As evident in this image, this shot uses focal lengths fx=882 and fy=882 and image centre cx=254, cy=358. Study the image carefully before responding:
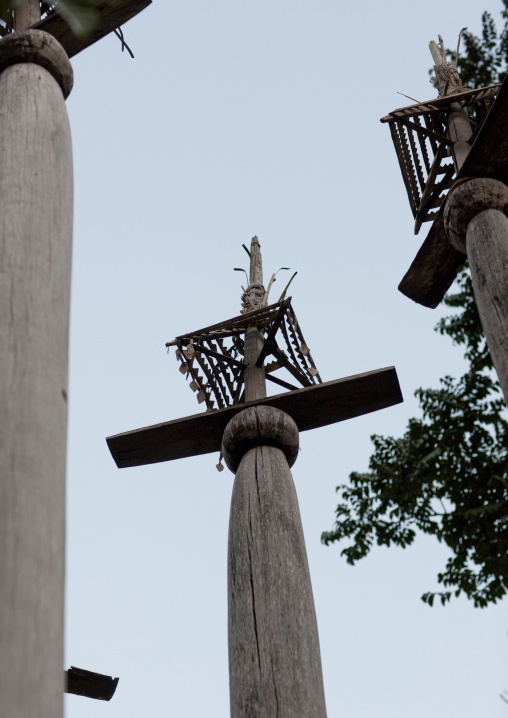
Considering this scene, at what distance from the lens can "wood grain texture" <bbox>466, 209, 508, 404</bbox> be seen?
3.59 m

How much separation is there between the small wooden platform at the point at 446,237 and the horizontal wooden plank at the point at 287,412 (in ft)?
1.79

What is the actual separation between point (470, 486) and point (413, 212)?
13.9 feet

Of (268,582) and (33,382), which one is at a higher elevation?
(268,582)

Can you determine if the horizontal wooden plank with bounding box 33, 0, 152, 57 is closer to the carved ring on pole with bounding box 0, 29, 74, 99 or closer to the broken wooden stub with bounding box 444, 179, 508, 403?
the carved ring on pole with bounding box 0, 29, 74, 99

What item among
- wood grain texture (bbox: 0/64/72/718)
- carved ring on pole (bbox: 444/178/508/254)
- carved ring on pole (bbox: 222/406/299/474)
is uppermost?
carved ring on pole (bbox: 444/178/508/254)

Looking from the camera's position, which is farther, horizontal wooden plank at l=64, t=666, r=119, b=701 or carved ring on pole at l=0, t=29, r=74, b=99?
horizontal wooden plank at l=64, t=666, r=119, b=701

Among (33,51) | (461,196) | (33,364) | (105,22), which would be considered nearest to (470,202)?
(461,196)

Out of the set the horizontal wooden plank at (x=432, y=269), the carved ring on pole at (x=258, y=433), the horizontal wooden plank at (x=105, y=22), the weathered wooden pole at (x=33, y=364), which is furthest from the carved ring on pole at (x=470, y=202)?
the weathered wooden pole at (x=33, y=364)

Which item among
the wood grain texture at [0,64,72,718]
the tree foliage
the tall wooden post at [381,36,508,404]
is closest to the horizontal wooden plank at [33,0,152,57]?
the wood grain texture at [0,64,72,718]

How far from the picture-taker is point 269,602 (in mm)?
3672

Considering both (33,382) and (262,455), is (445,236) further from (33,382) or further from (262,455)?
(33,382)

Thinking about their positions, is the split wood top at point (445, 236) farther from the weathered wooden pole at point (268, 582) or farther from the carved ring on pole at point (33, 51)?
the carved ring on pole at point (33, 51)

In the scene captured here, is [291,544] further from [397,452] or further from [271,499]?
[397,452]

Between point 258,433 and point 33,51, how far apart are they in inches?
84.8
